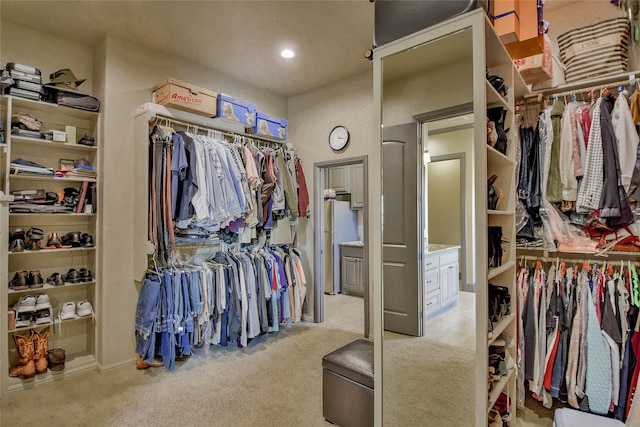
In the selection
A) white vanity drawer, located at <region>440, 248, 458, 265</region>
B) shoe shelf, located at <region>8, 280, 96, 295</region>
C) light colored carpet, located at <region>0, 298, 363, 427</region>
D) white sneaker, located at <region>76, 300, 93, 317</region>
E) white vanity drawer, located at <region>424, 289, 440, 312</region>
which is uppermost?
white vanity drawer, located at <region>440, 248, 458, 265</region>

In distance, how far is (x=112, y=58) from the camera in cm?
291

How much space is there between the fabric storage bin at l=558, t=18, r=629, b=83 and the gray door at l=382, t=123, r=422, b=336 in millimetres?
1482

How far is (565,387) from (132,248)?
3.61m

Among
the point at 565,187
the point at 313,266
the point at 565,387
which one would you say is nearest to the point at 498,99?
the point at 565,187

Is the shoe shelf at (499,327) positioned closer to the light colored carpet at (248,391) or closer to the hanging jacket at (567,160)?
the light colored carpet at (248,391)

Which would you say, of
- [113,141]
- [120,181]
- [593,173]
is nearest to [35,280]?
[120,181]

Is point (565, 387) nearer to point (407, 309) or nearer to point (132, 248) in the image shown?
point (407, 309)

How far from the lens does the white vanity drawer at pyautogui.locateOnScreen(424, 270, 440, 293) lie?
171cm

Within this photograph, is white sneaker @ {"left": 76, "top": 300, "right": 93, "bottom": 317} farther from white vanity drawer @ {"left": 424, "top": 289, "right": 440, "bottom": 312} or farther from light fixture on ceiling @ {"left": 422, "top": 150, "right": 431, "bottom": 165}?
light fixture on ceiling @ {"left": 422, "top": 150, "right": 431, "bottom": 165}

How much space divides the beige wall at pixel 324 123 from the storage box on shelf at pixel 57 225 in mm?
2273

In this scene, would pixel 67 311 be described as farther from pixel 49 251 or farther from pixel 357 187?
pixel 357 187

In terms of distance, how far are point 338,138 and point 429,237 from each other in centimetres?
248

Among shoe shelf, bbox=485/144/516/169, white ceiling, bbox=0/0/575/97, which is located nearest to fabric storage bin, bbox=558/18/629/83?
white ceiling, bbox=0/0/575/97

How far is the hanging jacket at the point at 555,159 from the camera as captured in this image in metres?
2.21
